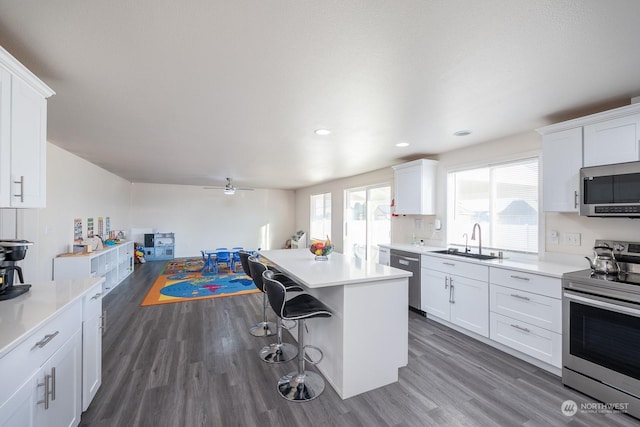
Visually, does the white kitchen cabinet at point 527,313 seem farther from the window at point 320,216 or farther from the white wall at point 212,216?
the white wall at point 212,216

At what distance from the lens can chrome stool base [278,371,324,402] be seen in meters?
2.19

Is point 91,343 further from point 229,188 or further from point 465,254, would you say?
point 229,188

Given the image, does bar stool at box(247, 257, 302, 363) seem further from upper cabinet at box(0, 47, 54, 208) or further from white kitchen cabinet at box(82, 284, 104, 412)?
upper cabinet at box(0, 47, 54, 208)

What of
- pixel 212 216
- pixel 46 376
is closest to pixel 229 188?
pixel 212 216

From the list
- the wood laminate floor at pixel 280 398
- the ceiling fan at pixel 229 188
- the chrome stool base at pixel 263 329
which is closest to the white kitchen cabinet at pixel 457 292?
the wood laminate floor at pixel 280 398

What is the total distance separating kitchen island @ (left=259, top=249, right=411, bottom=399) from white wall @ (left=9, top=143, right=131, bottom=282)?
3.35 metres

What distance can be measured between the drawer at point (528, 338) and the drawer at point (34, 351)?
366cm

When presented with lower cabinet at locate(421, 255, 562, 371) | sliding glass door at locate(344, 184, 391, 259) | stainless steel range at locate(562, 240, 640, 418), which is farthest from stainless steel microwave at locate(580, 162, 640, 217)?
sliding glass door at locate(344, 184, 391, 259)

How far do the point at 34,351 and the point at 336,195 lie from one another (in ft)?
21.9

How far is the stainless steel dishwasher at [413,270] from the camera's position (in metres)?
3.94

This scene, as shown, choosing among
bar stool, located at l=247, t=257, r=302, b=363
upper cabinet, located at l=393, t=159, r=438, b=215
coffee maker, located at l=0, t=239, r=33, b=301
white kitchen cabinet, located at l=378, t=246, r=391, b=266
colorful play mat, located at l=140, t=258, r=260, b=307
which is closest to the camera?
coffee maker, located at l=0, t=239, r=33, b=301

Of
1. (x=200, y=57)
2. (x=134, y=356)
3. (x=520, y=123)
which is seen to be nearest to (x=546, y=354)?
(x=520, y=123)

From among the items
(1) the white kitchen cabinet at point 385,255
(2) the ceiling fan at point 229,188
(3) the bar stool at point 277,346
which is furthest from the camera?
(2) the ceiling fan at point 229,188

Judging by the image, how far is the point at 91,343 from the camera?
6.53ft
